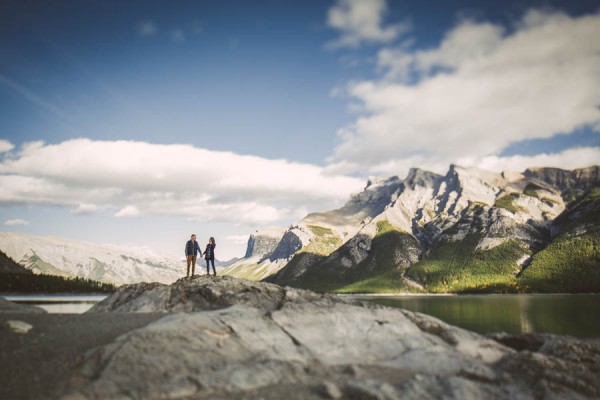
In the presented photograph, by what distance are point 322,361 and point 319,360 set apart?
0.18 m

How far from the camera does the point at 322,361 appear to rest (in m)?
20.3

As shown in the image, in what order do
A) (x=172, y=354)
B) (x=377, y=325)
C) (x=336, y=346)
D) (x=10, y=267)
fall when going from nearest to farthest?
(x=172, y=354) → (x=336, y=346) → (x=377, y=325) → (x=10, y=267)

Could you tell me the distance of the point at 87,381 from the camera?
15.2m

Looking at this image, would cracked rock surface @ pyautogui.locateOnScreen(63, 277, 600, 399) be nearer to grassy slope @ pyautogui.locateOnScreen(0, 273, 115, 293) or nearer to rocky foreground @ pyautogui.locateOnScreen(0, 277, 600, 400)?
rocky foreground @ pyautogui.locateOnScreen(0, 277, 600, 400)

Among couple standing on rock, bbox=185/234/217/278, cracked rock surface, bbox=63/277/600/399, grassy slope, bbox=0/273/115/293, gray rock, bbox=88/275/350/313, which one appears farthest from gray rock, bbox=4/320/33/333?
grassy slope, bbox=0/273/115/293

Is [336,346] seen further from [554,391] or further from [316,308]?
[554,391]

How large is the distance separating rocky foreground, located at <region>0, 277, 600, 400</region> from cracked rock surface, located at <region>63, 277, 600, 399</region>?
0.18 feet

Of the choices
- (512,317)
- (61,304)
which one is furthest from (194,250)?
(512,317)

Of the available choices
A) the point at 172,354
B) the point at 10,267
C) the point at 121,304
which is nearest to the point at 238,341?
the point at 172,354

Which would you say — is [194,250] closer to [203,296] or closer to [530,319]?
[203,296]

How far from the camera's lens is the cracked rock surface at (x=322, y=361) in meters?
15.7

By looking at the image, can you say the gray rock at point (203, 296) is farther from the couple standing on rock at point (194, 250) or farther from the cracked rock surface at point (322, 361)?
the cracked rock surface at point (322, 361)

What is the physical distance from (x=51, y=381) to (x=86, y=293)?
17372cm

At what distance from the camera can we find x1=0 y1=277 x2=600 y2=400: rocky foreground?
51.4 ft
